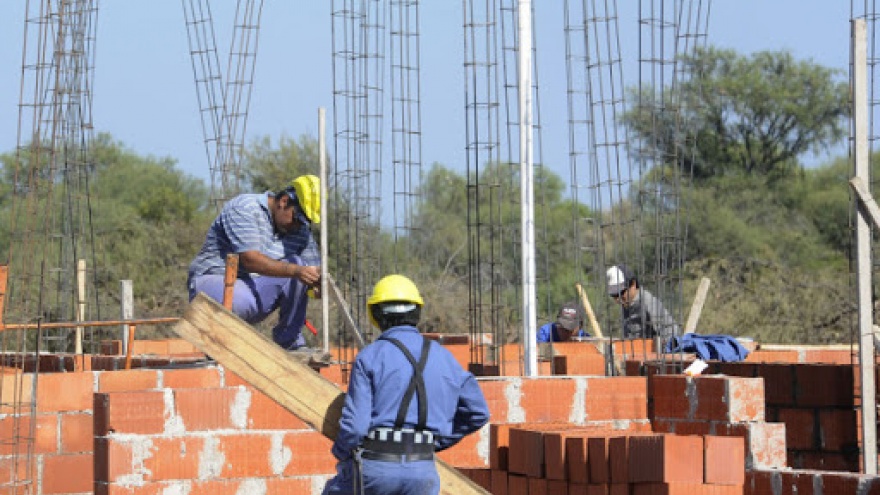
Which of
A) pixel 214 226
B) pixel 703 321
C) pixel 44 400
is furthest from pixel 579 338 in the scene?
pixel 703 321

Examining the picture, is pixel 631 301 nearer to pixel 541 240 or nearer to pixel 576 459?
pixel 576 459

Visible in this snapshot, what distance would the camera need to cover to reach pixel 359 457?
6.47 meters

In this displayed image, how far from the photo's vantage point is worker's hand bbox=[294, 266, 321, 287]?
995 cm

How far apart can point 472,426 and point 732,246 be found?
3222 centimetres

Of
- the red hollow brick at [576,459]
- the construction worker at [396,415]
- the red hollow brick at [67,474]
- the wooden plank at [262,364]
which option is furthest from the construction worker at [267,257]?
the construction worker at [396,415]

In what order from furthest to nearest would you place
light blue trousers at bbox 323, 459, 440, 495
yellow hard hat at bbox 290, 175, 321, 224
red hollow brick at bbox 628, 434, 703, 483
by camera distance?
yellow hard hat at bbox 290, 175, 321, 224, red hollow brick at bbox 628, 434, 703, 483, light blue trousers at bbox 323, 459, 440, 495

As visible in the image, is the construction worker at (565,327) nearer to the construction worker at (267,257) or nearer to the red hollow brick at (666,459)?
the construction worker at (267,257)

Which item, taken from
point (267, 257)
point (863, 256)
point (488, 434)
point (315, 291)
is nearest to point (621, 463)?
point (488, 434)

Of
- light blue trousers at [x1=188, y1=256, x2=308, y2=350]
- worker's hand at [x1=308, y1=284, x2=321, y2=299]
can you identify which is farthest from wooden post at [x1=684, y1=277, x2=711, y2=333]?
light blue trousers at [x1=188, y1=256, x2=308, y2=350]

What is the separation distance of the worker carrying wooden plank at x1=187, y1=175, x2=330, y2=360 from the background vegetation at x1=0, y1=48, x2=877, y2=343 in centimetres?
904

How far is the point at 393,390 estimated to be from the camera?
255 inches

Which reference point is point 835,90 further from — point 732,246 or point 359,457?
point 359,457

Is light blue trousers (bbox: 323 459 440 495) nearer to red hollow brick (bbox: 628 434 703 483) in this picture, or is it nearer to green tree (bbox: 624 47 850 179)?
red hollow brick (bbox: 628 434 703 483)

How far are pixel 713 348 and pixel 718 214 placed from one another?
96.0ft
